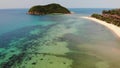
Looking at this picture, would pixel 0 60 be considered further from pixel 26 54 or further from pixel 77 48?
pixel 77 48

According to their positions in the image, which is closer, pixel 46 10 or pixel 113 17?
pixel 113 17

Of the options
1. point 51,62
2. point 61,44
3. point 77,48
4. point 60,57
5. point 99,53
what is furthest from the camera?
point 61,44

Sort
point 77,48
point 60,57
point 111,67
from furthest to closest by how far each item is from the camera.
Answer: point 77,48, point 60,57, point 111,67

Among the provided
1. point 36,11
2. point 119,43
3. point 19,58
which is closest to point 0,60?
point 19,58

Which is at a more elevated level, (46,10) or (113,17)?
(113,17)

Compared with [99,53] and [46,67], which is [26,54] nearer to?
[46,67]

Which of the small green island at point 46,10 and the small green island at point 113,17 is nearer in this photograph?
the small green island at point 113,17

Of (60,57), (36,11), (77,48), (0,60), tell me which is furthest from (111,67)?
(36,11)

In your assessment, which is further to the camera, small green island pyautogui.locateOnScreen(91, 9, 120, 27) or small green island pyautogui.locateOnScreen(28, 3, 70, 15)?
small green island pyautogui.locateOnScreen(28, 3, 70, 15)

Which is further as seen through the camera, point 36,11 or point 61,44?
point 36,11
